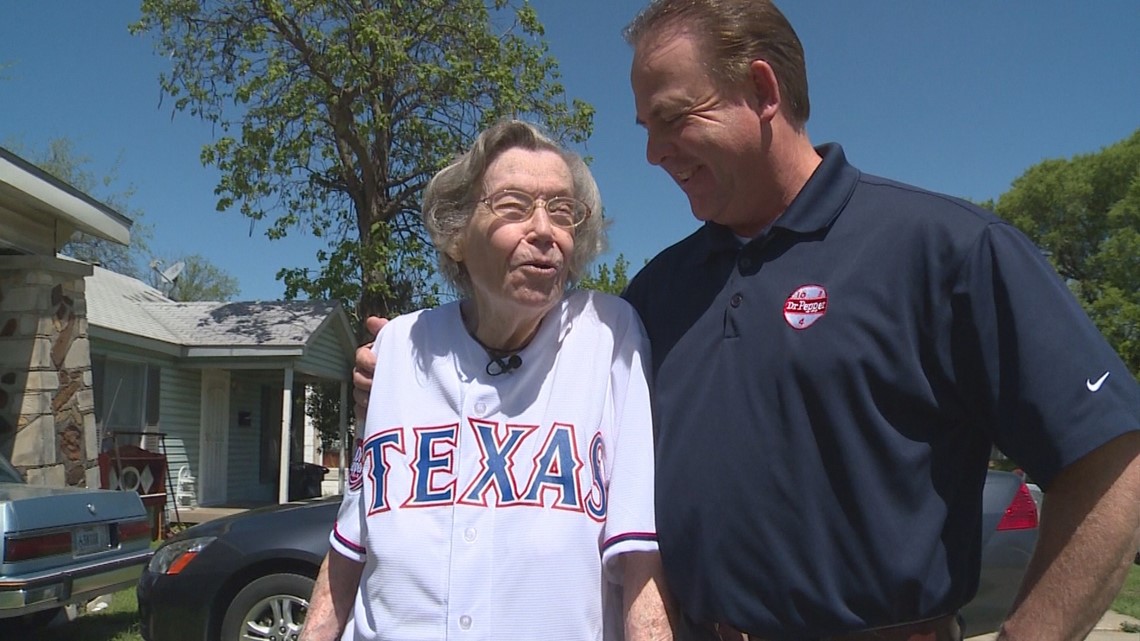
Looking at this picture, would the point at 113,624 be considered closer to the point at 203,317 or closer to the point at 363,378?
the point at 363,378

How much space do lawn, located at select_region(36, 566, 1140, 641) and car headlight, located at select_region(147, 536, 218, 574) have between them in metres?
1.57

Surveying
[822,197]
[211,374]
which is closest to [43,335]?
[211,374]

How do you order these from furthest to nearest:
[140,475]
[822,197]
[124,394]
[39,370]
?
[124,394] < [140,475] < [39,370] < [822,197]

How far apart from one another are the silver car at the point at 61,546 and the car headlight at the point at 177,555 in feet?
2.05

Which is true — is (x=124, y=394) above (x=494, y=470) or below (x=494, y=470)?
above

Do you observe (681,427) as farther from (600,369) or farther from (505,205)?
(505,205)

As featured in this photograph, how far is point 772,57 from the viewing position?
193 cm

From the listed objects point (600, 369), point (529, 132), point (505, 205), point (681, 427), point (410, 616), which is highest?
point (529, 132)

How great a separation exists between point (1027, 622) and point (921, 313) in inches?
21.2

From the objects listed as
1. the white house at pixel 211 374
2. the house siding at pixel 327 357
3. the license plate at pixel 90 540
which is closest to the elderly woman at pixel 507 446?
the license plate at pixel 90 540


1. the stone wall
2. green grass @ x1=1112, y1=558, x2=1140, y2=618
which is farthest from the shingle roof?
green grass @ x1=1112, y1=558, x2=1140, y2=618

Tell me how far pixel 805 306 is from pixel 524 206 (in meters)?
0.67

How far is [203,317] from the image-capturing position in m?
17.4

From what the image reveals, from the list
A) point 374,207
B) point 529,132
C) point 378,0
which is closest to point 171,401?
point 374,207
